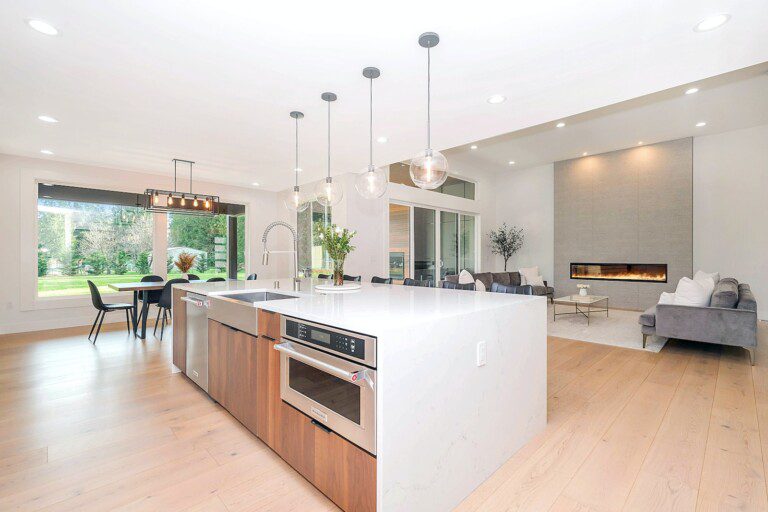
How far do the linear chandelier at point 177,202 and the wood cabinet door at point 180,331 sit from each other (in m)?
1.88

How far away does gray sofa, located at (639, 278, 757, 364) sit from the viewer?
371 centimetres

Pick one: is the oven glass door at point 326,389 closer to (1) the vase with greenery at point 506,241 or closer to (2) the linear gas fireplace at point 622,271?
(2) the linear gas fireplace at point 622,271

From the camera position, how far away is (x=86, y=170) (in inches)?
223

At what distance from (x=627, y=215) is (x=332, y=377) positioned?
8.05m

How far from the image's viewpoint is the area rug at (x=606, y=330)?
4586mm

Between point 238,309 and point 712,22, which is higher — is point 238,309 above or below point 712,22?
below

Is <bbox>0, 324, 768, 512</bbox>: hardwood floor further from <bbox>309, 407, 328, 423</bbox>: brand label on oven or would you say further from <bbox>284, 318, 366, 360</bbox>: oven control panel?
<bbox>284, 318, 366, 360</bbox>: oven control panel

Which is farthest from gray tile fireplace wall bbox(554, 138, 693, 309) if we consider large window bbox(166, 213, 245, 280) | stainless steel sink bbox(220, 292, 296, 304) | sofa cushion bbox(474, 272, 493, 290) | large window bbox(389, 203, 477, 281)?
stainless steel sink bbox(220, 292, 296, 304)

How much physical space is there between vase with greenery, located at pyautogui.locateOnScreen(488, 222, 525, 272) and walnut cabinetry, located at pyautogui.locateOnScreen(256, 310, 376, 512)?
7903 mm

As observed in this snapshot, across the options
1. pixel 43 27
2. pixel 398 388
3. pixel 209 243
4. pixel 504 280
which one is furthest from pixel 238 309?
pixel 504 280

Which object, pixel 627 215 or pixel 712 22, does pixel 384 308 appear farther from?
pixel 627 215

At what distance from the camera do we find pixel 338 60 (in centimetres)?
261

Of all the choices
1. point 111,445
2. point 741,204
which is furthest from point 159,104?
point 741,204

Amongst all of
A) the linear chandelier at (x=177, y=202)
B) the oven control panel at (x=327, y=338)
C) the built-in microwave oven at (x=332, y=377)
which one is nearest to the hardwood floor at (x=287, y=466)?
the built-in microwave oven at (x=332, y=377)
